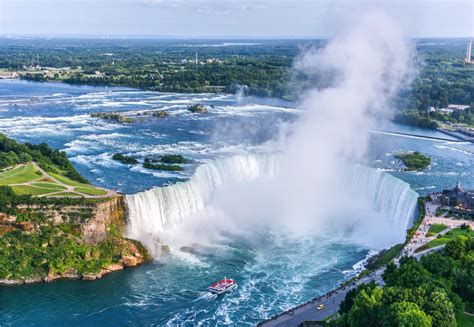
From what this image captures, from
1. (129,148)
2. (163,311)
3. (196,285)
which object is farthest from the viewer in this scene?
(129,148)

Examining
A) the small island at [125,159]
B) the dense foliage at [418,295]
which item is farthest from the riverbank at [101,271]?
the small island at [125,159]

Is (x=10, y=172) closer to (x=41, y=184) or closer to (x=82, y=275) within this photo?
(x=41, y=184)

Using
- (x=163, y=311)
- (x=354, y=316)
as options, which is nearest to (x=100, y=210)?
(x=163, y=311)

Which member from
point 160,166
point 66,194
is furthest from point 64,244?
point 160,166

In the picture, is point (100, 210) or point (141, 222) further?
point (141, 222)

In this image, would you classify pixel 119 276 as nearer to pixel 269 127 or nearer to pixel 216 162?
pixel 216 162

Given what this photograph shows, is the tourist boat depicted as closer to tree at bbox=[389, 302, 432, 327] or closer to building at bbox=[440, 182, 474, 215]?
tree at bbox=[389, 302, 432, 327]

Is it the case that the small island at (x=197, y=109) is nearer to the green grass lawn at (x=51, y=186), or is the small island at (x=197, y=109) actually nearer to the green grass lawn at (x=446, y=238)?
the green grass lawn at (x=51, y=186)

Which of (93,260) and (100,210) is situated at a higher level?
(100,210)
